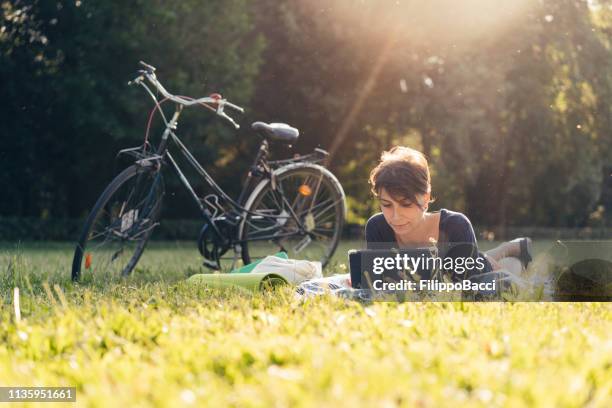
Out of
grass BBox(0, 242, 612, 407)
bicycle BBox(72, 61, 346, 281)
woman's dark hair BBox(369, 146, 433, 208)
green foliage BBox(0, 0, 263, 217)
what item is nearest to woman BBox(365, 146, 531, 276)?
woman's dark hair BBox(369, 146, 433, 208)

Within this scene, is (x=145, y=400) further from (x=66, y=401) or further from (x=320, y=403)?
(x=320, y=403)

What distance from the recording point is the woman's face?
4316mm

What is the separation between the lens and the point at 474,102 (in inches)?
698

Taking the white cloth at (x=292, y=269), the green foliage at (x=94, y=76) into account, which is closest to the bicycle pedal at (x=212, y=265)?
the white cloth at (x=292, y=269)

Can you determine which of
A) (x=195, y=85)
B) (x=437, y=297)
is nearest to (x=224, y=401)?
(x=437, y=297)

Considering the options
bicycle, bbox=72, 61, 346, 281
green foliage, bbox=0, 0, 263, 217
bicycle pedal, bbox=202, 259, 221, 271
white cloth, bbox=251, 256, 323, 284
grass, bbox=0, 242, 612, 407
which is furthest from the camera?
green foliage, bbox=0, 0, 263, 217

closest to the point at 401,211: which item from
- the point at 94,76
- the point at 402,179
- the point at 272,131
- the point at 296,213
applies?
the point at 402,179

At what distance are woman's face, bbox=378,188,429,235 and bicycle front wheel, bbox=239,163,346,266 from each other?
81.9 inches

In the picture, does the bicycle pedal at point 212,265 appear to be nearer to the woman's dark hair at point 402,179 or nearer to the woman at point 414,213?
the woman at point 414,213

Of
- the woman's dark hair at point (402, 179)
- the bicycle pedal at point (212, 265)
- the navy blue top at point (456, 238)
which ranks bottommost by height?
the bicycle pedal at point (212, 265)

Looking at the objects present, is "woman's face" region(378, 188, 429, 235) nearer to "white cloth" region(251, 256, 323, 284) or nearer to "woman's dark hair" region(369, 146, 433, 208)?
"woman's dark hair" region(369, 146, 433, 208)

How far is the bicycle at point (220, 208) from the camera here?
5.60 metres

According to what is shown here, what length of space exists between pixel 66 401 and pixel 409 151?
2955 millimetres

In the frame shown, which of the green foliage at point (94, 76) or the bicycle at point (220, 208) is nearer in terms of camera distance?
the bicycle at point (220, 208)
